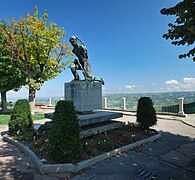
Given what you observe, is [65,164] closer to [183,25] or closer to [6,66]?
[183,25]

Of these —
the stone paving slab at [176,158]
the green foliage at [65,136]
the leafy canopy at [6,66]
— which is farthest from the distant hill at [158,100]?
the leafy canopy at [6,66]

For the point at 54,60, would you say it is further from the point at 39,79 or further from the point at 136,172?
the point at 136,172

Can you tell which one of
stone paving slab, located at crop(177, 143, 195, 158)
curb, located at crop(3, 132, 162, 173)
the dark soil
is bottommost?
stone paving slab, located at crop(177, 143, 195, 158)

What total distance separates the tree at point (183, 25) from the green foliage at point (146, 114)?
100.0 inches

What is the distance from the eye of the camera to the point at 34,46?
15.9 metres

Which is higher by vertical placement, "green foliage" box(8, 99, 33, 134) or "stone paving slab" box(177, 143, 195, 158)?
"green foliage" box(8, 99, 33, 134)

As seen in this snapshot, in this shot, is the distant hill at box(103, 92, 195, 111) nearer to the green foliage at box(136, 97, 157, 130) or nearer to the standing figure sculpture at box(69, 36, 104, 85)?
the green foliage at box(136, 97, 157, 130)

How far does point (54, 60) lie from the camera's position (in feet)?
56.3

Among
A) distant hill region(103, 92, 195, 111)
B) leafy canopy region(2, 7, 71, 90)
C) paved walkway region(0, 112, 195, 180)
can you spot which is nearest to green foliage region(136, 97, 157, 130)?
paved walkway region(0, 112, 195, 180)

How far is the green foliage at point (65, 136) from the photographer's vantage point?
4.37 m

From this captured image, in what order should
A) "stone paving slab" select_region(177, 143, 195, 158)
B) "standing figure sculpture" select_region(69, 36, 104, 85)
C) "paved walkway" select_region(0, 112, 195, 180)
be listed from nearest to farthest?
"paved walkway" select_region(0, 112, 195, 180) < "stone paving slab" select_region(177, 143, 195, 158) < "standing figure sculpture" select_region(69, 36, 104, 85)

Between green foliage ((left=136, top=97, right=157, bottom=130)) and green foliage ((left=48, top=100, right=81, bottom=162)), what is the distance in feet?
13.6

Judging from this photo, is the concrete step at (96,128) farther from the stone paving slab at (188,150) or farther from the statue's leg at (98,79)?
the stone paving slab at (188,150)

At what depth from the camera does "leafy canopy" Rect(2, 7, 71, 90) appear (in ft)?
51.9
